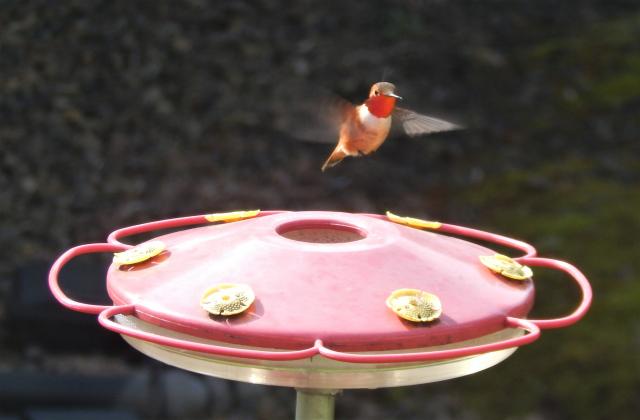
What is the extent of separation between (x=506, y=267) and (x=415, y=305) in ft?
1.05

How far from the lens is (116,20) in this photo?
3996 mm

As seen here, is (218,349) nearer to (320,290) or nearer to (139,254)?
(320,290)

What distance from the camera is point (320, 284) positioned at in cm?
147

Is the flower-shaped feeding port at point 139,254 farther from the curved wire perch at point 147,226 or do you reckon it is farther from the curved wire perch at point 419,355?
the curved wire perch at point 419,355

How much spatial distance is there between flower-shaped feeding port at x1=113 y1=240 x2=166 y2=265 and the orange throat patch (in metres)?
0.56

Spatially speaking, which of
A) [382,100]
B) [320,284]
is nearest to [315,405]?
[320,284]

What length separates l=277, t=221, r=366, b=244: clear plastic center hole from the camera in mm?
1732

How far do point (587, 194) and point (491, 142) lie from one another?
542 millimetres

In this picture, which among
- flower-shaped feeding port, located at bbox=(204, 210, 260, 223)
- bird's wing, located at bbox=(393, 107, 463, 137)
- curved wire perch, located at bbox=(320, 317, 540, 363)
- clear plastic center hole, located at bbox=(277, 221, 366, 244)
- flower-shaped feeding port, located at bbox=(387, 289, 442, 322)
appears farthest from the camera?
bird's wing, located at bbox=(393, 107, 463, 137)

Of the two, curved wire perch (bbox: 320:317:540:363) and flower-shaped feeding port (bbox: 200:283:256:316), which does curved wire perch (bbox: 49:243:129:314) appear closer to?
flower-shaped feeding port (bbox: 200:283:256:316)

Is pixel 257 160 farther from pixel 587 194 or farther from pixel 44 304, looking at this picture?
pixel 587 194

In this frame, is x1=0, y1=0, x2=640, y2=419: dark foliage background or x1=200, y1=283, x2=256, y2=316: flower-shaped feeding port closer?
x1=200, y1=283, x2=256, y2=316: flower-shaped feeding port

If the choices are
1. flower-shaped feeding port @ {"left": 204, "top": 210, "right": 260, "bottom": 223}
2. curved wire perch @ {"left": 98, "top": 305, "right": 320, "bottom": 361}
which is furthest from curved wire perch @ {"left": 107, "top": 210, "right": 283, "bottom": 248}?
curved wire perch @ {"left": 98, "top": 305, "right": 320, "bottom": 361}

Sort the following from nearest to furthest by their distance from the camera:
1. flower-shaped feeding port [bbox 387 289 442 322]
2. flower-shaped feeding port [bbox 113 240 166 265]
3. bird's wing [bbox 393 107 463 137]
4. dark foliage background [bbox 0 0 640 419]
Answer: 1. flower-shaped feeding port [bbox 387 289 442 322]
2. flower-shaped feeding port [bbox 113 240 166 265]
3. bird's wing [bbox 393 107 463 137]
4. dark foliage background [bbox 0 0 640 419]
